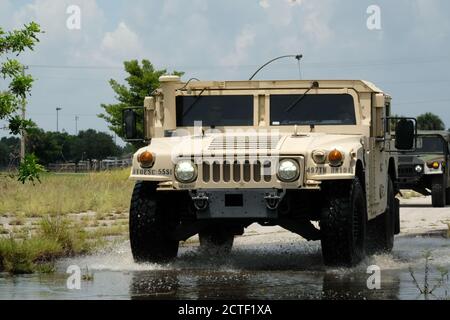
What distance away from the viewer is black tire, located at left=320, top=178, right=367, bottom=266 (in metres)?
11.6

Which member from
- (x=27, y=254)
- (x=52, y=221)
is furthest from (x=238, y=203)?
(x=52, y=221)

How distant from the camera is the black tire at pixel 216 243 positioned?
Result: 14805mm

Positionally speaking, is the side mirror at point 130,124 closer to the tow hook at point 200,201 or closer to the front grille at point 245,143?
Answer: the front grille at point 245,143

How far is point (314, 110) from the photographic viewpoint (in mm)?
13383

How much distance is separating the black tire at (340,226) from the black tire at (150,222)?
173 cm

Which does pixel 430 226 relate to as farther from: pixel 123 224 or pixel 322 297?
pixel 322 297

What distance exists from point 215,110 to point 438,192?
14904 mm

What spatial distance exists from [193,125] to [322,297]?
413cm

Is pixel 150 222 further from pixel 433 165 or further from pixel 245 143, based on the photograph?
pixel 433 165

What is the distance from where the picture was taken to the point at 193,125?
13.4 metres

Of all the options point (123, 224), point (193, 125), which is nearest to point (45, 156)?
point (123, 224)

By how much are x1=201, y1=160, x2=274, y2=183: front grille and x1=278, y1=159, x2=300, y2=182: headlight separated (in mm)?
101
